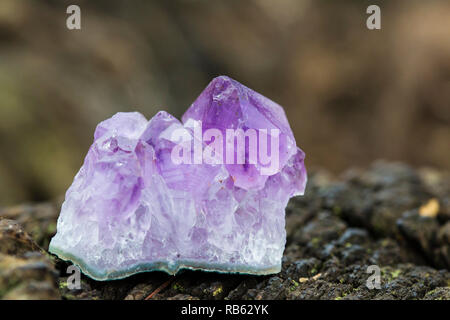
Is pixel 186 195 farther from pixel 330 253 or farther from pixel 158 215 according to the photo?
pixel 330 253

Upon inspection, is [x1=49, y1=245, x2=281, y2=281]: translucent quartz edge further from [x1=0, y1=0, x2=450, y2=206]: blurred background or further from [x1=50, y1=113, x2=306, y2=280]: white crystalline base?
[x1=0, y1=0, x2=450, y2=206]: blurred background

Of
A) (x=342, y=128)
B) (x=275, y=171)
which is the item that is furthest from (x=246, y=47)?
(x=275, y=171)

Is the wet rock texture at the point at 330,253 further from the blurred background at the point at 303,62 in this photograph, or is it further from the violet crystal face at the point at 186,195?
the blurred background at the point at 303,62

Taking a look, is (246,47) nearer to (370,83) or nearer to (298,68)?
(298,68)

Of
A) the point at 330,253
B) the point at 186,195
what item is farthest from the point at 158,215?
the point at 330,253

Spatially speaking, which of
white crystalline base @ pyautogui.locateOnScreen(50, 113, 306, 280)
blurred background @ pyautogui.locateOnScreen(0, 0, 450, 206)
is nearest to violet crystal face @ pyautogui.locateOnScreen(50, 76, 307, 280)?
white crystalline base @ pyautogui.locateOnScreen(50, 113, 306, 280)
